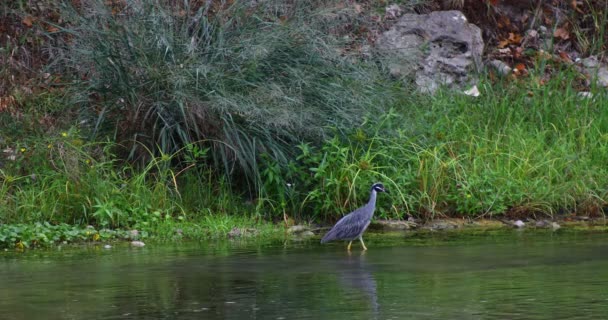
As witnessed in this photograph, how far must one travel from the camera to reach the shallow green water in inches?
287

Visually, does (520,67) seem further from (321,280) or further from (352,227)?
(321,280)

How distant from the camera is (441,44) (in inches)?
661

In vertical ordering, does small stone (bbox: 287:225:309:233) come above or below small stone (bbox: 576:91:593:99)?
below

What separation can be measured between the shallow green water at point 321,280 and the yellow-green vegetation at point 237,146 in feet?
3.43

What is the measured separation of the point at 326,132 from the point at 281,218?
3.63 ft

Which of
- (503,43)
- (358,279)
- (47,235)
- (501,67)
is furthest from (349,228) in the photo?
(503,43)

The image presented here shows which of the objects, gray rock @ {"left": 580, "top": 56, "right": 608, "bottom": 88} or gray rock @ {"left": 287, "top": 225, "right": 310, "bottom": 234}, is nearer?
gray rock @ {"left": 287, "top": 225, "right": 310, "bottom": 234}

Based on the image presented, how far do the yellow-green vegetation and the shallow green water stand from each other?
3.43 ft

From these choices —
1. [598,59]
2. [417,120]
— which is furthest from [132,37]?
[598,59]

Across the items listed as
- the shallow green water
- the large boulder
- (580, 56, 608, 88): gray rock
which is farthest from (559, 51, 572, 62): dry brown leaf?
the shallow green water

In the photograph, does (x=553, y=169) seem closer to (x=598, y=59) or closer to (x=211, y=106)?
(x=211, y=106)

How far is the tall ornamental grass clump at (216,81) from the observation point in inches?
481

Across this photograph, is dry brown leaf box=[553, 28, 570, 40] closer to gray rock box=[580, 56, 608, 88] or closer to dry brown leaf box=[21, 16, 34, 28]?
gray rock box=[580, 56, 608, 88]

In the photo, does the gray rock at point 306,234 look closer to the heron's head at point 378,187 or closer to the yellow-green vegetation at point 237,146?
the yellow-green vegetation at point 237,146
